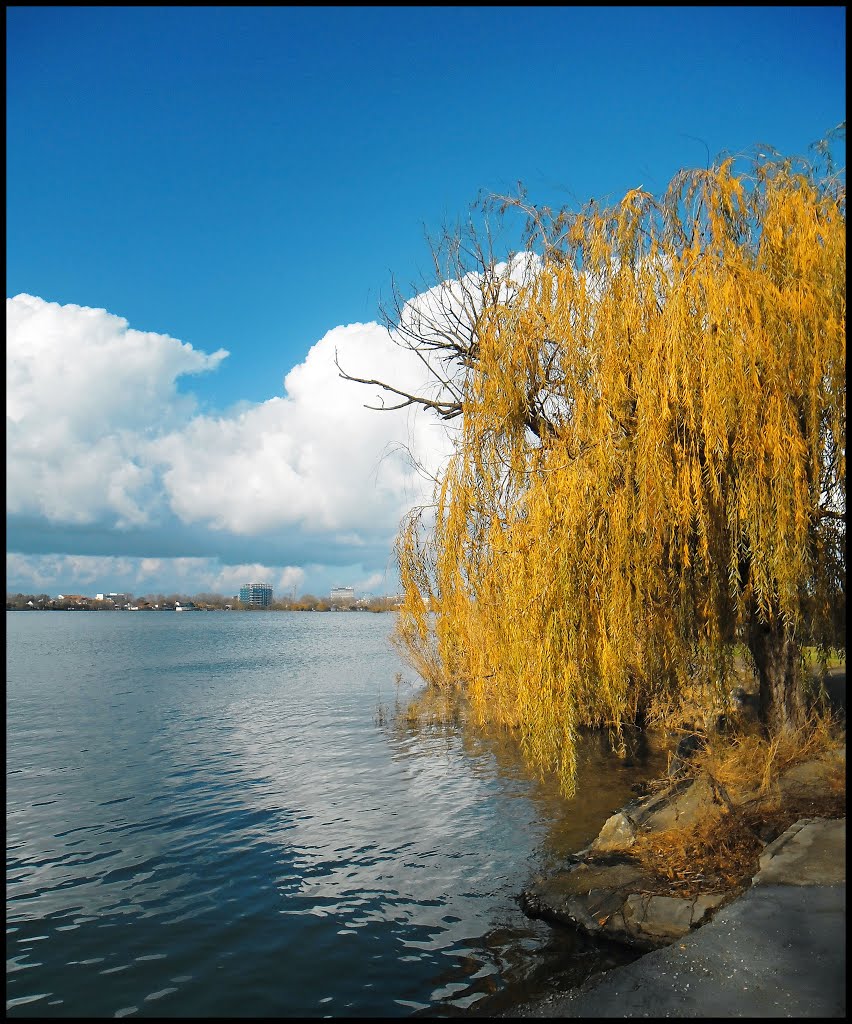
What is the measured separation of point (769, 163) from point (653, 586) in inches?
199

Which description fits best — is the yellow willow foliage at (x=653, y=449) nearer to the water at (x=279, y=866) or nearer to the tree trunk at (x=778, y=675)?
the tree trunk at (x=778, y=675)

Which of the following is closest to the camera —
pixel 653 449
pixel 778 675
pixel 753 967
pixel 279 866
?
pixel 753 967

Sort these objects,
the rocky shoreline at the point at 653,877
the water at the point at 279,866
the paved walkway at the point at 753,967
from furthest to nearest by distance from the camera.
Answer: the water at the point at 279,866
the rocky shoreline at the point at 653,877
the paved walkway at the point at 753,967

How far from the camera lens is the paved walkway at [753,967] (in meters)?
4.55

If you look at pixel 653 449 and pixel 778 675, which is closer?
pixel 653 449

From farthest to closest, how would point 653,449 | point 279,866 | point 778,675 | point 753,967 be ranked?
point 279,866 → point 778,675 → point 653,449 → point 753,967

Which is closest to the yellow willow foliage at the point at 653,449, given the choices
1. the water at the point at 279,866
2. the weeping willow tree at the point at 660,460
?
the weeping willow tree at the point at 660,460

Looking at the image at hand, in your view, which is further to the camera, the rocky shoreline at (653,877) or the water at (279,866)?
the water at (279,866)

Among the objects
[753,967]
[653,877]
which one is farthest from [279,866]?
[753,967]

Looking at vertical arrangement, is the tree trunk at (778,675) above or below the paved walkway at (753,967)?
above

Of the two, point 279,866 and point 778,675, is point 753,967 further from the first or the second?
point 279,866

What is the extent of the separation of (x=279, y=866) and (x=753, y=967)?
6876mm

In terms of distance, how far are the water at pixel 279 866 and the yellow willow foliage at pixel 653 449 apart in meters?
2.34

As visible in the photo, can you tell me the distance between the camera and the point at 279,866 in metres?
10.1
